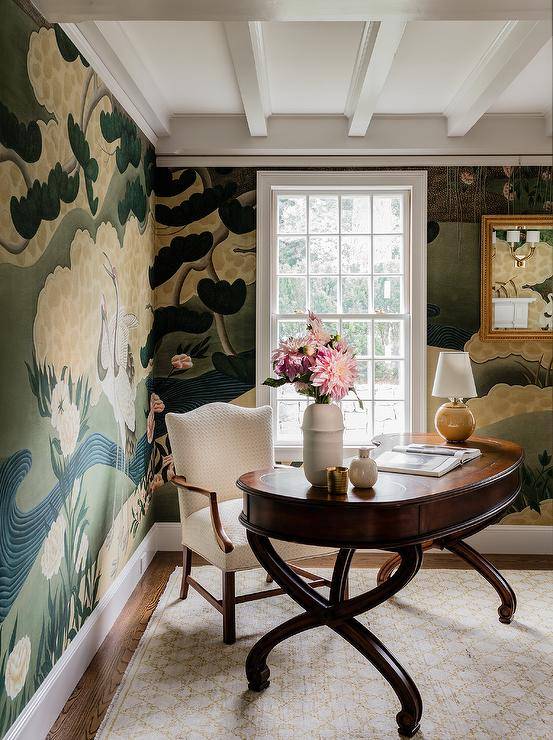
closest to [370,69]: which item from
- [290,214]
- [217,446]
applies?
[290,214]

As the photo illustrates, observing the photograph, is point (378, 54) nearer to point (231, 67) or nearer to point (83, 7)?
point (231, 67)

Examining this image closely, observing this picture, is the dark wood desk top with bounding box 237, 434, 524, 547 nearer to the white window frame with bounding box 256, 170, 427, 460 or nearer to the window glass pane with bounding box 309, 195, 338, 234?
the white window frame with bounding box 256, 170, 427, 460

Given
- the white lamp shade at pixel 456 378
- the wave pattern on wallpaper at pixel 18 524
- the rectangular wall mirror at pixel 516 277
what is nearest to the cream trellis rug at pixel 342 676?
the wave pattern on wallpaper at pixel 18 524

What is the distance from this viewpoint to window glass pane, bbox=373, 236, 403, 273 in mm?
3990

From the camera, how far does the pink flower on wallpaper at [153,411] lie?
12.6ft

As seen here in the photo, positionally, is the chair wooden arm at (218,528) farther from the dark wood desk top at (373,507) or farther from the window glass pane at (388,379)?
the window glass pane at (388,379)

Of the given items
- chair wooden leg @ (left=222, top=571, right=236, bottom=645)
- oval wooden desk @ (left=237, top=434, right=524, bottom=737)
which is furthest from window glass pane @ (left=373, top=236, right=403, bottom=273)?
chair wooden leg @ (left=222, top=571, right=236, bottom=645)

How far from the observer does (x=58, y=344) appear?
7.23 feet

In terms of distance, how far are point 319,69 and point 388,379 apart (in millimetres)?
1963

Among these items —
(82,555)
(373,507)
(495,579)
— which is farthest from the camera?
(495,579)

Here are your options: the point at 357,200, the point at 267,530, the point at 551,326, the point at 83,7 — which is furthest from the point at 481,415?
the point at 83,7

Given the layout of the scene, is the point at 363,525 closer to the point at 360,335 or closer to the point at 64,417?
the point at 64,417

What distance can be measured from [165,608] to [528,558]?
2.33 metres

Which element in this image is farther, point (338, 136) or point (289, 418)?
point (289, 418)
